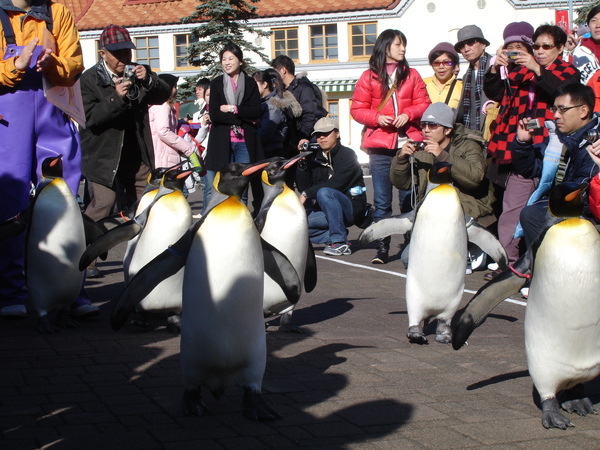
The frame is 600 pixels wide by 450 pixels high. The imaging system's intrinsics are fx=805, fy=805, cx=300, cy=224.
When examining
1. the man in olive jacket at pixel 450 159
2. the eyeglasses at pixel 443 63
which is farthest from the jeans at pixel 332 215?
the eyeglasses at pixel 443 63

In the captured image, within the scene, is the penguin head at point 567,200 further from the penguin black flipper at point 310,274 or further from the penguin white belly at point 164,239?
the penguin white belly at point 164,239

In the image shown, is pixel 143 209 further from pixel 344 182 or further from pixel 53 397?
pixel 344 182

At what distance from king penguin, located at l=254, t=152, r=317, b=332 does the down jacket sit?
2979 millimetres

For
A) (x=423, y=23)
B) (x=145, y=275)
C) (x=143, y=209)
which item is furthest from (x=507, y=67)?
(x=423, y=23)

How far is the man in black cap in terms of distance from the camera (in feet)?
26.2

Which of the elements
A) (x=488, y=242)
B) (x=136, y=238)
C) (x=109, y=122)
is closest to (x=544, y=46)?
(x=488, y=242)

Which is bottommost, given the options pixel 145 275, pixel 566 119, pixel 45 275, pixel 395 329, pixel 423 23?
pixel 395 329

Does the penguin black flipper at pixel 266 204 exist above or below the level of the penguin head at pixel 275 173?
below

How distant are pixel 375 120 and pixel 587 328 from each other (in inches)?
196

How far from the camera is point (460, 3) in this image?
122ft

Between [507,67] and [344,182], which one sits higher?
[507,67]

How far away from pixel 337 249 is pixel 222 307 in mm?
5663

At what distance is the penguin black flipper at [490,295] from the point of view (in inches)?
144

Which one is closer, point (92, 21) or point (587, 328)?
point (587, 328)
